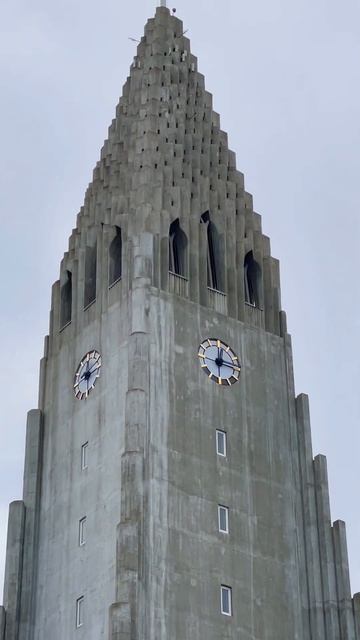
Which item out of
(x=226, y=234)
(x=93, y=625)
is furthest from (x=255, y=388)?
(x=93, y=625)

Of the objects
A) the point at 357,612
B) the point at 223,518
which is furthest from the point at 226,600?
the point at 357,612

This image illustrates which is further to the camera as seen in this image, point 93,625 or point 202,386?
point 202,386

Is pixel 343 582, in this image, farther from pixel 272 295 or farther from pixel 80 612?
pixel 272 295

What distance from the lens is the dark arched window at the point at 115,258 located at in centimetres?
8769

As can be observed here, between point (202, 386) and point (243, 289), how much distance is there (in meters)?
8.09

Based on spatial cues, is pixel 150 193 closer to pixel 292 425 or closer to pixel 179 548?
pixel 292 425

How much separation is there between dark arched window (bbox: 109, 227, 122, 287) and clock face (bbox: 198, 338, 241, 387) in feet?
21.2

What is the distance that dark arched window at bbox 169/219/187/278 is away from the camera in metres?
87.2

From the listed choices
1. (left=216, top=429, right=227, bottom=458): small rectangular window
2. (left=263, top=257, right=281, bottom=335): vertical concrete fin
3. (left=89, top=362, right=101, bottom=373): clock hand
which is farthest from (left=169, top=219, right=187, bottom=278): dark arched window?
(left=216, top=429, right=227, bottom=458): small rectangular window

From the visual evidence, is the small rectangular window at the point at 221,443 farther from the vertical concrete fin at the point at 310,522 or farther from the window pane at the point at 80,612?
the window pane at the point at 80,612

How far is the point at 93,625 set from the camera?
7694 centimetres

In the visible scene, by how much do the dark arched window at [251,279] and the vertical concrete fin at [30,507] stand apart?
13.3 m

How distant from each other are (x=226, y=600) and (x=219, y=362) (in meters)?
13.1

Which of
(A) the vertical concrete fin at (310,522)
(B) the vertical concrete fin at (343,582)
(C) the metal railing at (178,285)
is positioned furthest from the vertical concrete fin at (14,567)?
(B) the vertical concrete fin at (343,582)
